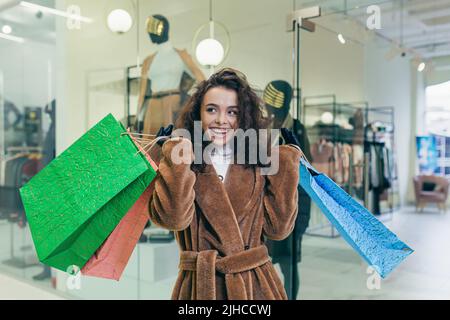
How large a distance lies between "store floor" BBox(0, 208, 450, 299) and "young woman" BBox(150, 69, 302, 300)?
558 mm

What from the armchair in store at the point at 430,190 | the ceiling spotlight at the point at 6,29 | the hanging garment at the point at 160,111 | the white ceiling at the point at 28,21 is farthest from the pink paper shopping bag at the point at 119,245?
the ceiling spotlight at the point at 6,29

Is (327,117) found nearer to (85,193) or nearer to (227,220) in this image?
(227,220)

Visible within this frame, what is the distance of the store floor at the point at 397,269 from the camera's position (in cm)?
142

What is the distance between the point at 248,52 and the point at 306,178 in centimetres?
69

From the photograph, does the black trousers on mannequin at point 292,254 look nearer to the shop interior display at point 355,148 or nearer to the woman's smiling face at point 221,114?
the shop interior display at point 355,148

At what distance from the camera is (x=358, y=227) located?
3.10 feet

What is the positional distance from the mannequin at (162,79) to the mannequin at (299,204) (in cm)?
28

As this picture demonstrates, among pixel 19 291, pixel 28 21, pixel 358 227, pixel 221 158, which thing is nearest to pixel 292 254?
pixel 358 227

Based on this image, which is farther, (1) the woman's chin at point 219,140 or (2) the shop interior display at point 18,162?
(2) the shop interior display at point 18,162

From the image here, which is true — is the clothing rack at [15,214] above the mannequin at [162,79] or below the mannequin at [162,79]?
below

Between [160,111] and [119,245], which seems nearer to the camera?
[119,245]

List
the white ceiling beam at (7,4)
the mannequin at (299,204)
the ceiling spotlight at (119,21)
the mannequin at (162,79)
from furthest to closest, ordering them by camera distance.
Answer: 1. the white ceiling beam at (7,4)
2. the ceiling spotlight at (119,21)
3. the mannequin at (162,79)
4. the mannequin at (299,204)

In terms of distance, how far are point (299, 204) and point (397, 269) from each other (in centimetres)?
60
